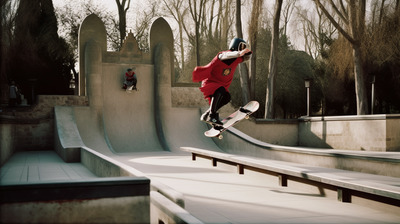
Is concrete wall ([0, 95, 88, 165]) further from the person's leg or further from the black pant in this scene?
the black pant

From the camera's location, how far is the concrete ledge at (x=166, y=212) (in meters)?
4.17

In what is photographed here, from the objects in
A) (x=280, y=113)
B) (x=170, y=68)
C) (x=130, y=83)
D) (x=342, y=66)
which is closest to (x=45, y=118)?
(x=130, y=83)

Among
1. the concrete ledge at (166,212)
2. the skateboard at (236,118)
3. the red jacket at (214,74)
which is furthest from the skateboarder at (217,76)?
the concrete ledge at (166,212)

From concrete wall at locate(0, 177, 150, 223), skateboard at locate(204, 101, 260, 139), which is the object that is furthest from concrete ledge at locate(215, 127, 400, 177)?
concrete wall at locate(0, 177, 150, 223)

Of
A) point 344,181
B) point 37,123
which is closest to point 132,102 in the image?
point 37,123

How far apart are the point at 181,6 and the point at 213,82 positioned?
25.5 m

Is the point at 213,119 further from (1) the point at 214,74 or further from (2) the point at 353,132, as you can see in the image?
(2) the point at 353,132

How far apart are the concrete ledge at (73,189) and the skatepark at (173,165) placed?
0.04 metres

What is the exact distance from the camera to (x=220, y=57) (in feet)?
24.7

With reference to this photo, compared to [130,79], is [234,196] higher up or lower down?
lower down

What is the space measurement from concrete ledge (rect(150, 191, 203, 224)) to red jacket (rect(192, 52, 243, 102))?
295 cm

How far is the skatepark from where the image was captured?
17.5ft

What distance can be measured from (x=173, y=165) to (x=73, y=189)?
7200 millimetres

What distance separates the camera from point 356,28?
18.8 meters
